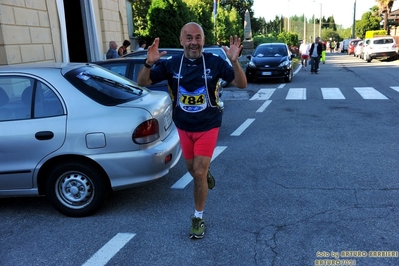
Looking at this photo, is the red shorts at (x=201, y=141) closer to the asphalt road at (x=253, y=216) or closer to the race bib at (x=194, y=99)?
the race bib at (x=194, y=99)

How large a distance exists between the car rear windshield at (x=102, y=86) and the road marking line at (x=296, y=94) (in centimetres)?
752

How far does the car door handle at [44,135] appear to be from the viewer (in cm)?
379

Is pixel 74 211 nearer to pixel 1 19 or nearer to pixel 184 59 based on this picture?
pixel 184 59

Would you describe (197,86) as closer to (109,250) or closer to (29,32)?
(109,250)

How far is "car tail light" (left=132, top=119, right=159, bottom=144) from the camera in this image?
3826mm

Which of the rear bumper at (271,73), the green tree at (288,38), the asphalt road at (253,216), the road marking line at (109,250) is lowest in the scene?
the asphalt road at (253,216)

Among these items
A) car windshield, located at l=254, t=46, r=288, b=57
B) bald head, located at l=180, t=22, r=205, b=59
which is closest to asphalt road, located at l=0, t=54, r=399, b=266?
bald head, located at l=180, t=22, r=205, b=59

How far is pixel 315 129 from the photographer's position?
7.46m

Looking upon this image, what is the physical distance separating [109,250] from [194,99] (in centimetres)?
150

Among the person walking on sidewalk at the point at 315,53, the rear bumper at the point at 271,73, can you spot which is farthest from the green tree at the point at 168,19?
the person walking on sidewalk at the point at 315,53

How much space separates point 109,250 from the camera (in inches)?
131

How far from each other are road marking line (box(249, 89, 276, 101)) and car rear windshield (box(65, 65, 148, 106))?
7527 mm

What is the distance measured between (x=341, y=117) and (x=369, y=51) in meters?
21.6

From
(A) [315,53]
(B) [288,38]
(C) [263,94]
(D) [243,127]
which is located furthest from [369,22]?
(D) [243,127]
